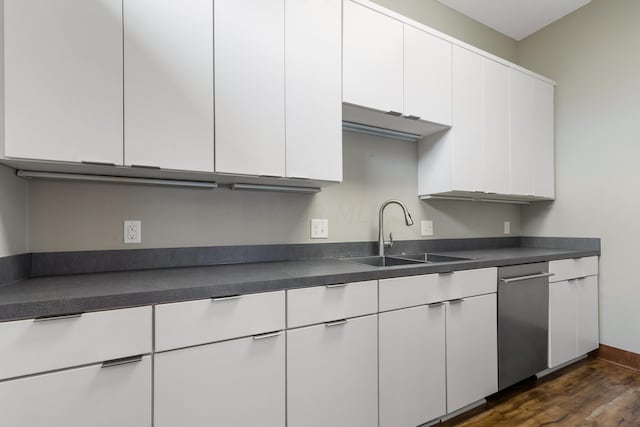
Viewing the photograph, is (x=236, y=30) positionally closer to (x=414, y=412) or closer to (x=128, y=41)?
(x=128, y=41)

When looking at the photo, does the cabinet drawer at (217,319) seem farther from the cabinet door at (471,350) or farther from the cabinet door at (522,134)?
the cabinet door at (522,134)

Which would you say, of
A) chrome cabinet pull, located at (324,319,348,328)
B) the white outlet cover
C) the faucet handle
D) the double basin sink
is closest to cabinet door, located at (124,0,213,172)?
chrome cabinet pull, located at (324,319,348,328)

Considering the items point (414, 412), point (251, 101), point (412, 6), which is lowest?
point (414, 412)

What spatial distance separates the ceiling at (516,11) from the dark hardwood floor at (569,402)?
2.95 m

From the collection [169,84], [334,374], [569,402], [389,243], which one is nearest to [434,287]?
[389,243]

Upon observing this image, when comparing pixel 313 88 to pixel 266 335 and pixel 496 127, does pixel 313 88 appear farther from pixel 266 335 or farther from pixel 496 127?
pixel 496 127

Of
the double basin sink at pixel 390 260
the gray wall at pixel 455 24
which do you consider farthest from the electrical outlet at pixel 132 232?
the gray wall at pixel 455 24

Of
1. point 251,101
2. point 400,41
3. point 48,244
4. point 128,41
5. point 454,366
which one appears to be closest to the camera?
point 128,41

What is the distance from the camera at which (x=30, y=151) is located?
1.12 metres

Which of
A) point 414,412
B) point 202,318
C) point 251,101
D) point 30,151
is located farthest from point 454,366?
point 30,151

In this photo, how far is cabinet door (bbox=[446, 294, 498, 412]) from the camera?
1765mm

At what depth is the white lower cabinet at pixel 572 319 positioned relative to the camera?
228 centimetres

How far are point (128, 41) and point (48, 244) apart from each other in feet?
3.07

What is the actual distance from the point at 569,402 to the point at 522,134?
1956 millimetres
